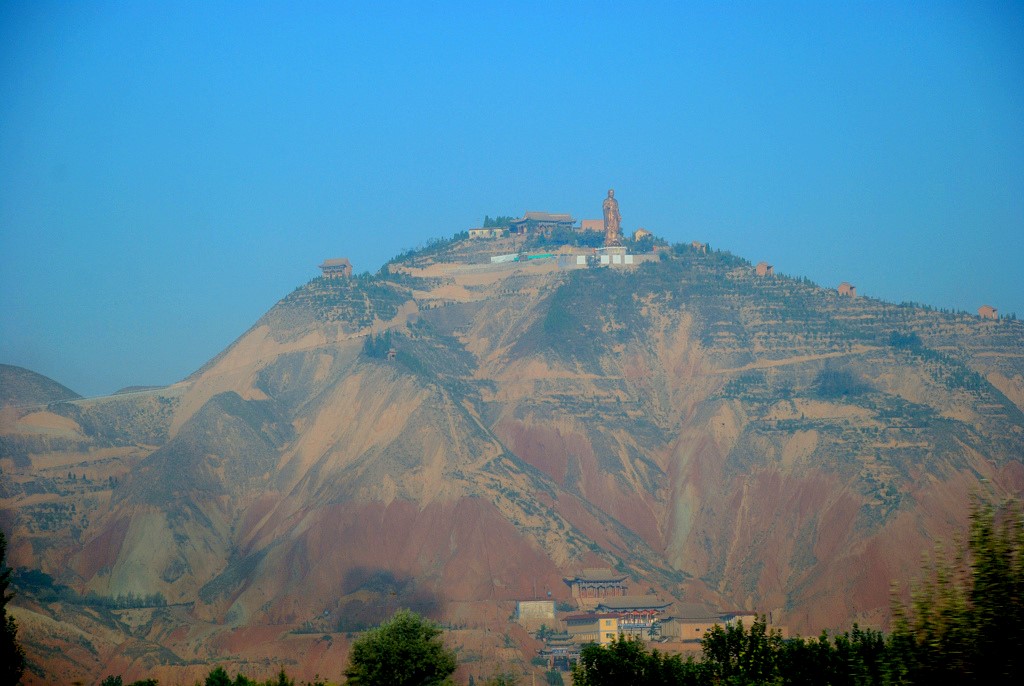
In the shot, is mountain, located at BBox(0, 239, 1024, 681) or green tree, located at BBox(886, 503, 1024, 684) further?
mountain, located at BBox(0, 239, 1024, 681)

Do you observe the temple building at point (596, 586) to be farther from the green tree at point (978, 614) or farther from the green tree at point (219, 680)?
the green tree at point (978, 614)

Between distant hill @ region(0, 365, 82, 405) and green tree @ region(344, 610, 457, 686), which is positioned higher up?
distant hill @ region(0, 365, 82, 405)

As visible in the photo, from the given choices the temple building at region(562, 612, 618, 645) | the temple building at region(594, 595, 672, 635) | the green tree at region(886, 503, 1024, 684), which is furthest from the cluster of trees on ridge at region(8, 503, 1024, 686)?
the temple building at region(594, 595, 672, 635)

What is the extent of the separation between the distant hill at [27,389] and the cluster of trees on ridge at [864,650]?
89319mm

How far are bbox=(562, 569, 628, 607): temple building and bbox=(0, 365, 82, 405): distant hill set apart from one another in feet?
268

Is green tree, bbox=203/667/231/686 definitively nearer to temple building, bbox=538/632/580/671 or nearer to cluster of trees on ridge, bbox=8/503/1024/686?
cluster of trees on ridge, bbox=8/503/1024/686

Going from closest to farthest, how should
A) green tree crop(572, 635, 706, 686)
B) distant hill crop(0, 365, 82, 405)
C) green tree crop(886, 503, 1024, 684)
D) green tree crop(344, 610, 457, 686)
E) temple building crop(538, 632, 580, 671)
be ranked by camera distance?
green tree crop(886, 503, 1024, 684), green tree crop(572, 635, 706, 686), green tree crop(344, 610, 457, 686), temple building crop(538, 632, 580, 671), distant hill crop(0, 365, 82, 405)

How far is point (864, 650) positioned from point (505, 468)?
95.6 metres

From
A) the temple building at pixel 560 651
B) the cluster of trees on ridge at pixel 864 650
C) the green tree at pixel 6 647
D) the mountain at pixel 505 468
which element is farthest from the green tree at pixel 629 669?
the mountain at pixel 505 468

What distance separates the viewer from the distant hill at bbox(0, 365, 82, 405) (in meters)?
176

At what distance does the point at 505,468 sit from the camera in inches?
6053

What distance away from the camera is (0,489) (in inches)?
5778

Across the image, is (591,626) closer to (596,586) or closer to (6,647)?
(596,586)

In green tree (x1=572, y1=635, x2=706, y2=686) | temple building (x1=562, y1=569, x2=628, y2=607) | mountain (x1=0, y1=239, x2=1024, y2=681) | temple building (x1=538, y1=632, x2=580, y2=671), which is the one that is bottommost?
temple building (x1=538, y1=632, x2=580, y2=671)
